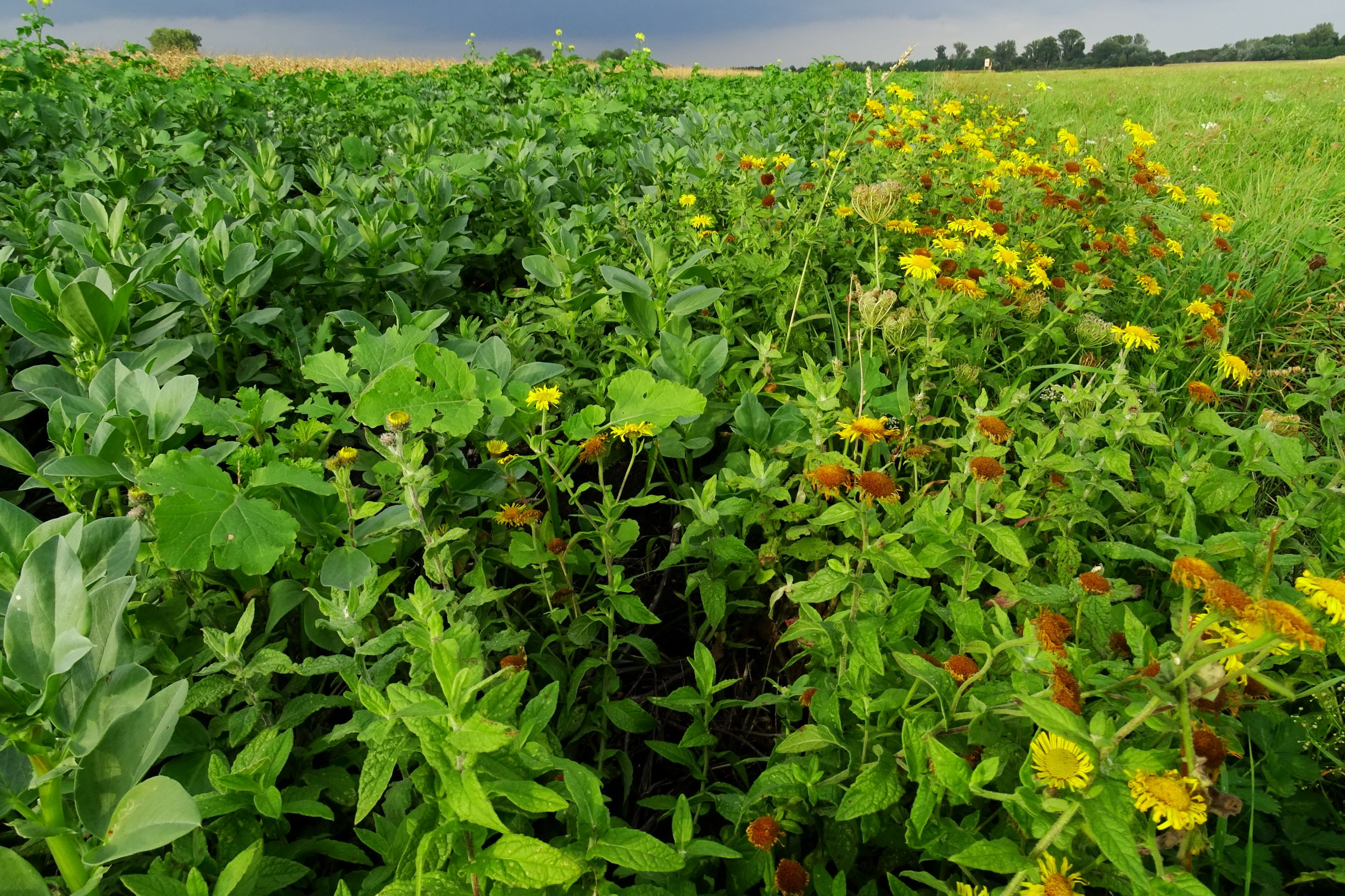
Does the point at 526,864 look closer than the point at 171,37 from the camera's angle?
Yes

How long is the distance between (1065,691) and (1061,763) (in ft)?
0.30

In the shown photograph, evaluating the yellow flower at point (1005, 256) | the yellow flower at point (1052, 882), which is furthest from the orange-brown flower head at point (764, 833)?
the yellow flower at point (1005, 256)

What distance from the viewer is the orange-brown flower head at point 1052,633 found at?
1.08 meters

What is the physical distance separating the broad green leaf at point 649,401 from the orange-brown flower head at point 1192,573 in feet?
3.00

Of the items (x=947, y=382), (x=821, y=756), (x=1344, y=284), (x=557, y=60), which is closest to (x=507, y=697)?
(x=821, y=756)

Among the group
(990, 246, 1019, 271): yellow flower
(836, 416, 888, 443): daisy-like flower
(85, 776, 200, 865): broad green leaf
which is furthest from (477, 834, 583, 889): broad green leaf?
(990, 246, 1019, 271): yellow flower

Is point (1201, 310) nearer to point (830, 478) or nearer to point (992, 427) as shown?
point (992, 427)

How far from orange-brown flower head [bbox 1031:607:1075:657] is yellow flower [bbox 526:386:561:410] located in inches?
41.0

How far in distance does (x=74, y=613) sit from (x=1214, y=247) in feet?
14.9

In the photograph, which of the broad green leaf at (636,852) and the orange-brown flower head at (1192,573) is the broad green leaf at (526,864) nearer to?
the broad green leaf at (636,852)

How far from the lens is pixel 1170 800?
2.75ft

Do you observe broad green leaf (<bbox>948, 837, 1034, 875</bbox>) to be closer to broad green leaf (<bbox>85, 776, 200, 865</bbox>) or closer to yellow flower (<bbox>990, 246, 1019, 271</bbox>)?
broad green leaf (<bbox>85, 776, 200, 865</bbox>)

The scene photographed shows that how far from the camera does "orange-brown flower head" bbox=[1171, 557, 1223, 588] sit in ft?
2.95

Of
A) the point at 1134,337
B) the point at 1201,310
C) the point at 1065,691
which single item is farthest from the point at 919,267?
the point at 1065,691
